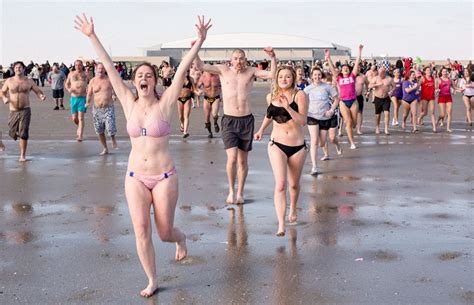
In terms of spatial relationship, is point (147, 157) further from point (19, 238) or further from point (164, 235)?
point (19, 238)

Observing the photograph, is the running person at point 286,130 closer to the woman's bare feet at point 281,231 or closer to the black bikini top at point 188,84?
the woman's bare feet at point 281,231

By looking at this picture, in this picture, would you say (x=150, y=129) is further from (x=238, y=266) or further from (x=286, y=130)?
(x=286, y=130)

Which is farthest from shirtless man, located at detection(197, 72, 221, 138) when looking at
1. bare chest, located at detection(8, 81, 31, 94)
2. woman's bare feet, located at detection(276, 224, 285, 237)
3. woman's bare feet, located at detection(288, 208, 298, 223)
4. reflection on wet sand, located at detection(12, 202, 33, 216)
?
woman's bare feet, located at detection(276, 224, 285, 237)

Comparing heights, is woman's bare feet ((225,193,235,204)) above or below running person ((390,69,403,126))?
below

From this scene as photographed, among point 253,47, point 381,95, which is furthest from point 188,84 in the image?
point 253,47

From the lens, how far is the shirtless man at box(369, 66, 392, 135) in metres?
18.6

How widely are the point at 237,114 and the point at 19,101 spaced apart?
6008 mm

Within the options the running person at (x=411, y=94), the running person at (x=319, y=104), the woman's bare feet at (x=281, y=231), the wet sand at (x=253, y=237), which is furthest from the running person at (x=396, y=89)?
the woman's bare feet at (x=281, y=231)

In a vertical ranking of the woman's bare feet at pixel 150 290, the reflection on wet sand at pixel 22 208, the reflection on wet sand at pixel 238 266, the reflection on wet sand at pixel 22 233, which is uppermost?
the woman's bare feet at pixel 150 290

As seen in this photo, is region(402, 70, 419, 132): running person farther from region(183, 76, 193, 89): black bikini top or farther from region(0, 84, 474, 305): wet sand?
region(0, 84, 474, 305): wet sand

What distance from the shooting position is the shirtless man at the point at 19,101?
13812mm

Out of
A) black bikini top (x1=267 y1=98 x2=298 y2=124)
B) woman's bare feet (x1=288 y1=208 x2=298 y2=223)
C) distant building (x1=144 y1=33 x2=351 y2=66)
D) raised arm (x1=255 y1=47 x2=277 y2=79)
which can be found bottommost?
woman's bare feet (x1=288 y1=208 x2=298 y2=223)

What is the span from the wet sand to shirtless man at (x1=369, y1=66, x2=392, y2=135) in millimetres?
4938

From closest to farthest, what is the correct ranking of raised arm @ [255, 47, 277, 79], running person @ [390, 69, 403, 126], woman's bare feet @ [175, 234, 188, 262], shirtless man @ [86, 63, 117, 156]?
woman's bare feet @ [175, 234, 188, 262], raised arm @ [255, 47, 277, 79], shirtless man @ [86, 63, 117, 156], running person @ [390, 69, 403, 126]
